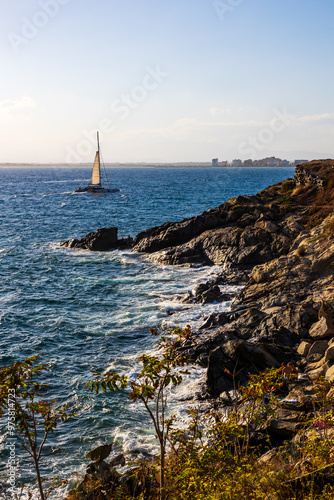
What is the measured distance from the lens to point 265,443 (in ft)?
43.9

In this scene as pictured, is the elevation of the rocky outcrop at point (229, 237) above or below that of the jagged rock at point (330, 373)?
above

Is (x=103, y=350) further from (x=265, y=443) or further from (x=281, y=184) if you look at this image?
(x=281, y=184)

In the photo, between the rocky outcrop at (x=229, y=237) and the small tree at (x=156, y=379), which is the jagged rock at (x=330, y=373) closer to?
the small tree at (x=156, y=379)

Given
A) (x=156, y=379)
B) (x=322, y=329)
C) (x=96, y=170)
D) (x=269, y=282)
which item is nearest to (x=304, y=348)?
(x=322, y=329)

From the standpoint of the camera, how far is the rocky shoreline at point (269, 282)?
1803 centimetres

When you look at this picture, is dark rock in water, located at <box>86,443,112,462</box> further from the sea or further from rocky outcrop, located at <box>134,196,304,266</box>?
rocky outcrop, located at <box>134,196,304,266</box>

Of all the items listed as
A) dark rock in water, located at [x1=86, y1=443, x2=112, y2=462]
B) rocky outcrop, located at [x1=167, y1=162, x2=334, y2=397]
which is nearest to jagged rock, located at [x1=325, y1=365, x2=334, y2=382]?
rocky outcrop, located at [x1=167, y1=162, x2=334, y2=397]

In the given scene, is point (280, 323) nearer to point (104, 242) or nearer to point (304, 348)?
point (304, 348)

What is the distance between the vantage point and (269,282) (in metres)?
28.5

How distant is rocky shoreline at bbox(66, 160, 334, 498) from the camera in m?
18.0

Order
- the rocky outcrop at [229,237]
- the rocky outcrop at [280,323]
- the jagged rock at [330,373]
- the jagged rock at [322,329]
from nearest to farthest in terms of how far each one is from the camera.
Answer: the jagged rock at [330,373] → the rocky outcrop at [280,323] → the jagged rock at [322,329] → the rocky outcrop at [229,237]

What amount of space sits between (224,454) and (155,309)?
842 inches

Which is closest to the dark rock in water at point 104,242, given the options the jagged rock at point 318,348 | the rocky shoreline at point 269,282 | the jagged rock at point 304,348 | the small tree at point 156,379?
the rocky shoreline at point 269,282

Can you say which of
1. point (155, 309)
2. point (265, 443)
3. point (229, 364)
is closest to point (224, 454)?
point (265, 443)
